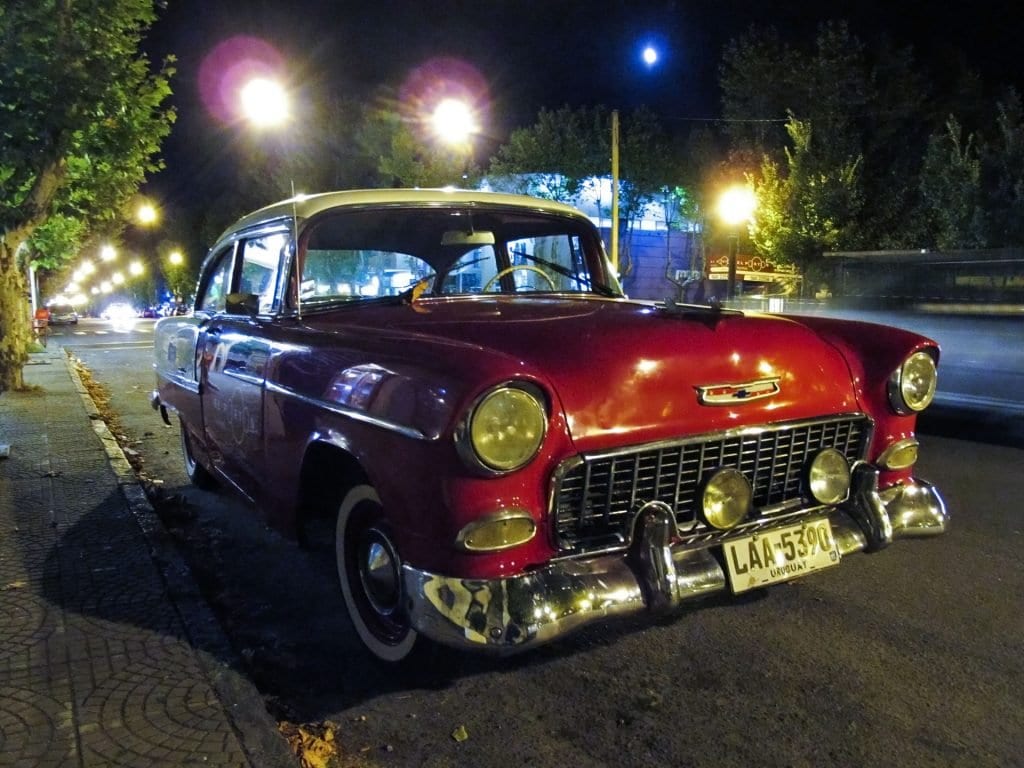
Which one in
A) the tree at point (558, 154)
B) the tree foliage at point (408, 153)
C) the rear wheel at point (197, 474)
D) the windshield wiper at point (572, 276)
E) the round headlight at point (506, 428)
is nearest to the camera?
the round headlight at point (506, 428)

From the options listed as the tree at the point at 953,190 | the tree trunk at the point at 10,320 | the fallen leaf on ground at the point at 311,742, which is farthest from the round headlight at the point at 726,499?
the tree at the point at 953,190

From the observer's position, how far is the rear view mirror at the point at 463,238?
171 inches

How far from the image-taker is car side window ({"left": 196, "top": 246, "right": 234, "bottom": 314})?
5.05 meters

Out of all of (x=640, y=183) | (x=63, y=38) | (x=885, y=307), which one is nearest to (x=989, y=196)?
(x=885, y=307)

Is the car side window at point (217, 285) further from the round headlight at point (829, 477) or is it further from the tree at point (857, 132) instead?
the tree at point (857, 132)

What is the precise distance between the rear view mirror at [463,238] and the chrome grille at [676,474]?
6.39 feet

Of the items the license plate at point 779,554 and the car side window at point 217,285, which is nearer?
the license plate at point 779,554

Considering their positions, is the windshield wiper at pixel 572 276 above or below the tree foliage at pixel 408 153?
below

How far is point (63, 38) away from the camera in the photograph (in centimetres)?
873

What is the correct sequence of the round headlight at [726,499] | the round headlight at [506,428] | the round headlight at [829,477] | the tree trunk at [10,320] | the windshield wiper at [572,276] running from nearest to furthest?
the round headlight at [506,428] → the round headlight at [726,499] → the round headlight at [829,477] → the windshield wiper at [572,276] → the tree trunk at [10,320]

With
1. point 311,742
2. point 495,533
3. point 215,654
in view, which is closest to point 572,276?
point 495,533

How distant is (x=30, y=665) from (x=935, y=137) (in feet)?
68.0

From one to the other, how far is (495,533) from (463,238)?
84.8 inches

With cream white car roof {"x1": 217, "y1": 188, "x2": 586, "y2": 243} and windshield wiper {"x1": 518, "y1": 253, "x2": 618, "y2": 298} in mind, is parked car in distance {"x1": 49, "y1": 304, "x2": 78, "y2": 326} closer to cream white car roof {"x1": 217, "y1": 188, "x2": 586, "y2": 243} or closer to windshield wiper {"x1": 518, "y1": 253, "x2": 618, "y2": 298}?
cream white car roof {"x1": 217, "y1": 188, "x2": 586, "y2": 243}
